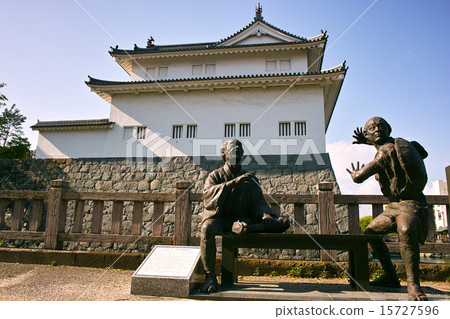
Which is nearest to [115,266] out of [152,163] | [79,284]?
[79,284]

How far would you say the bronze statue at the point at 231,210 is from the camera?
11.8 feet

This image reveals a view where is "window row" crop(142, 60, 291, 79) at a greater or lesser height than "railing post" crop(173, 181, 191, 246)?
greater

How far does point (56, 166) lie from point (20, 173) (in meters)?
1.70

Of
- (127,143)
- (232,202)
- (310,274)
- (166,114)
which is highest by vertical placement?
(166,114)

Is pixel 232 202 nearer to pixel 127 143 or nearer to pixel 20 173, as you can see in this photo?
pixel 127 143

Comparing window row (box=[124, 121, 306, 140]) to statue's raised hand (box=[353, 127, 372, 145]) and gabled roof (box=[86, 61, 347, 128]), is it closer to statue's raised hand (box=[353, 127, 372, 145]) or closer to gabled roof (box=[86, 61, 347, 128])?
gabled roof (box=[86, 61, 347, 128])

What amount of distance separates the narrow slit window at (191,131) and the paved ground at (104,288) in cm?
1007

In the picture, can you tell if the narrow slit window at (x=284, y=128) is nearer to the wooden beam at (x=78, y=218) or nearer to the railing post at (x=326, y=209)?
the railing post at (x=326, y=209)

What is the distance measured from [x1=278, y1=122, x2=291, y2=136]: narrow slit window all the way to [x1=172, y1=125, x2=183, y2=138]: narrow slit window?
5062 millimetres

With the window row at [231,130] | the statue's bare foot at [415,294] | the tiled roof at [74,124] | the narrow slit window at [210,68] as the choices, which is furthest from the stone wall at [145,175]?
the statue's bare foot at [415,294]

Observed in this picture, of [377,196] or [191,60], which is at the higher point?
[191,60]

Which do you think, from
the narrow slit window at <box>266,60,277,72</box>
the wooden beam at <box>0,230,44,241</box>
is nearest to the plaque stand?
the wooden beam at <box>0,230,44,241</box>

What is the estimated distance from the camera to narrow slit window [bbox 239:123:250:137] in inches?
573

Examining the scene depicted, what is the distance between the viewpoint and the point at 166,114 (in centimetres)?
1532
